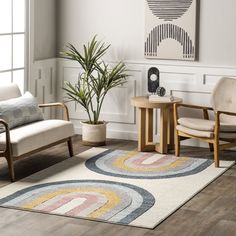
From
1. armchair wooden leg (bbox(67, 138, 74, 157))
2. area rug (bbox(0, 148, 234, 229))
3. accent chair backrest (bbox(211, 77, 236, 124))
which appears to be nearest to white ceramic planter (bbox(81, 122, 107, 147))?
area rug (bbox(0, 148, 234, 229))

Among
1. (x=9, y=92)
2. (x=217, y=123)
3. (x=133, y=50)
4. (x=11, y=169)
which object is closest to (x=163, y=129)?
(x=217, y=123)

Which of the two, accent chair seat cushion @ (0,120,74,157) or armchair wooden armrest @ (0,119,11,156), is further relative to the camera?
accent chair seat cushion @ (0,120,74,157)

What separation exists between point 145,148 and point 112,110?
821mm


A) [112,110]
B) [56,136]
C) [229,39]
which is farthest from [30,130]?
[229,39]

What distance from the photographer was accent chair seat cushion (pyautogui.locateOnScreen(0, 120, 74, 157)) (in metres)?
5.53

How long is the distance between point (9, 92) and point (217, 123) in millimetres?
1967

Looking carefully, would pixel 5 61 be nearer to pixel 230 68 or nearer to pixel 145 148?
pixel 145 148

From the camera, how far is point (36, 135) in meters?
5.80

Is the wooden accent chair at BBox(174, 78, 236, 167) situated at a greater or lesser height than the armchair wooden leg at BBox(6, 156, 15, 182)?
greater

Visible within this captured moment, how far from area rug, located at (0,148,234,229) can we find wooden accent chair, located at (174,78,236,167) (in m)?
0.22

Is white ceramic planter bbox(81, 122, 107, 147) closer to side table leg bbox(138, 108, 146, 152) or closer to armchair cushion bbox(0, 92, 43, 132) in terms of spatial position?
side table leg bbox(138, 108, 146, 152)

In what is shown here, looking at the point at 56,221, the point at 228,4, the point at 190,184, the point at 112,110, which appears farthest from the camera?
the point at 112,110

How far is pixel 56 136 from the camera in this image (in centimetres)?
614

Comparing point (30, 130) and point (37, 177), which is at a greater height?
point (30, 130)
